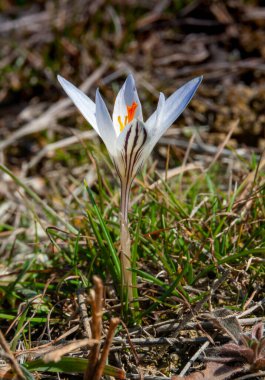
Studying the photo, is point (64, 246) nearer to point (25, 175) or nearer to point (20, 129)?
point (25, 175)

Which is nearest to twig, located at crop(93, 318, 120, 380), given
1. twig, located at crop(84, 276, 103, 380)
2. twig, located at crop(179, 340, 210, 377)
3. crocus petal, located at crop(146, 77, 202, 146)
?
twig, located at crop(84, 276, 103, 380)

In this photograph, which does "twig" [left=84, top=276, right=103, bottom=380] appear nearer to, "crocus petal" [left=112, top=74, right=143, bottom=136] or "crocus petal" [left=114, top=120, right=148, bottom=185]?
"crocus petal" [left=114, top=120, right=148, bottom=185]

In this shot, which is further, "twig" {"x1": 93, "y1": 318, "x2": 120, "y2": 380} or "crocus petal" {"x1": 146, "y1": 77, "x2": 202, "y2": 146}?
"crocus petal" {"x1": 146, "y1": 77, "x2": 202, "y2": 146}

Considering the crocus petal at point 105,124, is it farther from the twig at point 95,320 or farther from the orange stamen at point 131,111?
the twig at point 95,320

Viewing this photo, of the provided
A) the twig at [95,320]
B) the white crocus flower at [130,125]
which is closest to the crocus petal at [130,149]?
the white crocus flower at [130,125]

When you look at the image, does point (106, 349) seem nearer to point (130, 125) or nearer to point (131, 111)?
point (130, 125)

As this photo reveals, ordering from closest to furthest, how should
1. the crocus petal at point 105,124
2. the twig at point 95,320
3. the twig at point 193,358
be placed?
1. the twig at point 95,320
2. the crocus petal at point 105,124
3. the twig at point 193,358

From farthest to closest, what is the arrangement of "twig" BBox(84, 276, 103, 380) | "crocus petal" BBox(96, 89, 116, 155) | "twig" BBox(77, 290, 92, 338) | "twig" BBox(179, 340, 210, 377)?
1. "twig" BBox(77, 290, 92, 338)
2. "twig" BBox(179, 340, 210, 377)
3. "crocus petal" BBox(96, 89, 116, 155)
4. "twig" BBox(84, 276, 103, 380)
